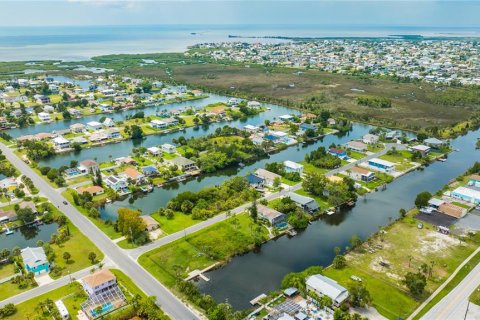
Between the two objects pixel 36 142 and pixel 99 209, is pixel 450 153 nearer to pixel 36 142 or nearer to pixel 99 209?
pixel 99 209

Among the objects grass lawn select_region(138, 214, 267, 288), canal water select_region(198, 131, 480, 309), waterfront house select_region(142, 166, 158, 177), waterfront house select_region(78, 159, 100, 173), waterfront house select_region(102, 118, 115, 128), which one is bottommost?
canal water select_region(198, 131, 480, 309)

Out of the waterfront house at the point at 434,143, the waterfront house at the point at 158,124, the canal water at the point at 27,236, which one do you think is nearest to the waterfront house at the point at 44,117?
the waterfront house at the point at 158,124

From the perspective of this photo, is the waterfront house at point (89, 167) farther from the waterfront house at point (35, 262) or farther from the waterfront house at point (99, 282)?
the waterfront house at point (99, 282)

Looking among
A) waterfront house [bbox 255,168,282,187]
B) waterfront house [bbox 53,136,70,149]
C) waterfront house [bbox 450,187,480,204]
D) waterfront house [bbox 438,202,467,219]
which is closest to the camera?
waterfront house [bbox 438,202,467,219]

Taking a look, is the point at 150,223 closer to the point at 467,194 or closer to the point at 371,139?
the point at 467,194

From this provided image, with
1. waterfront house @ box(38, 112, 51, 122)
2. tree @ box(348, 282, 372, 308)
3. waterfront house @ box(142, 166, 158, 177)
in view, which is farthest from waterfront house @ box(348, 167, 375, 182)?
waterfront house @ box(38, 112, 51, 122)

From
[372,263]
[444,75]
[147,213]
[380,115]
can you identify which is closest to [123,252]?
[147,213]

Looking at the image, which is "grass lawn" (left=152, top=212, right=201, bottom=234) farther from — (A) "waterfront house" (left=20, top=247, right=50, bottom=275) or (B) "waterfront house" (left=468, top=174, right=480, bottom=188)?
(B) "waterfront house" (left=468, top=174, right=480, bottom=188)
